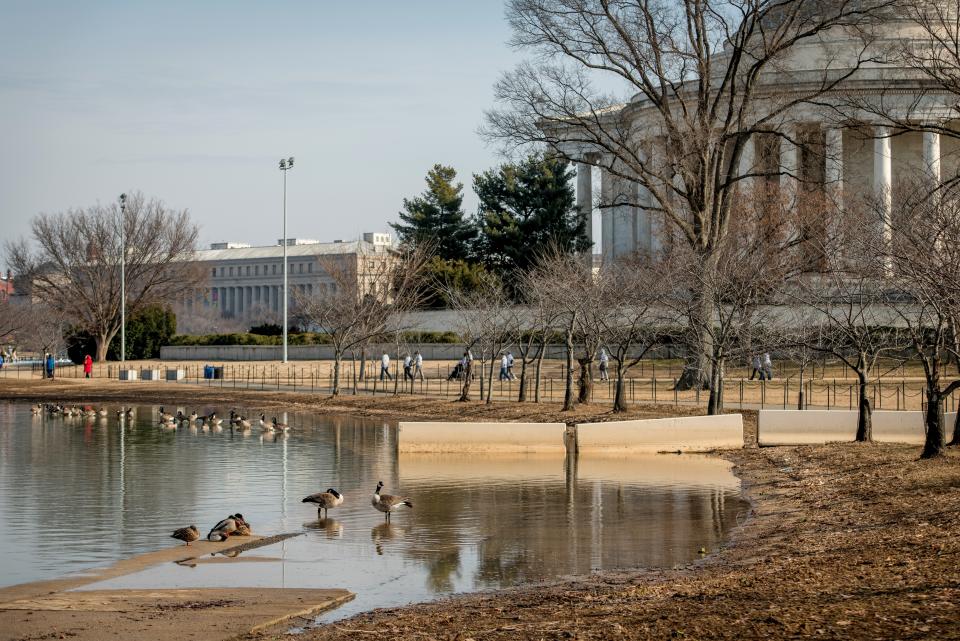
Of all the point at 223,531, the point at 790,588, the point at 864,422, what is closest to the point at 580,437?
the point at 864,422

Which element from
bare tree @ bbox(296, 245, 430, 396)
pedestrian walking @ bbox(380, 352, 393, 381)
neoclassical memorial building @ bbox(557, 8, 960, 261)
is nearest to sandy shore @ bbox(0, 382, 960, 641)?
bare tree @ bbox(296, 245, 430, 396)

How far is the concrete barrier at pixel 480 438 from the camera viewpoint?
2830 cm

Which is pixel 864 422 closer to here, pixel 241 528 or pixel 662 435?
pixel 662 435

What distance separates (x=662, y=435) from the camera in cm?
2912

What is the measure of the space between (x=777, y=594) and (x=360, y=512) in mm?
9788

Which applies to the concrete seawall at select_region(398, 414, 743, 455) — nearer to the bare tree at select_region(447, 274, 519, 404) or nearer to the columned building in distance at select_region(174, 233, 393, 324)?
the bare tree at select_region(447, 274, 519, 404)

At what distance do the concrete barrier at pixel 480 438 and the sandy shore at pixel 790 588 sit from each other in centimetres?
742

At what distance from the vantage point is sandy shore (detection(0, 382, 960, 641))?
421 inches

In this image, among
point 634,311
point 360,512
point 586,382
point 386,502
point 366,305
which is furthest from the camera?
point 366,305

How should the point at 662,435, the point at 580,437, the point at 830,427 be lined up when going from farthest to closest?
the point at 662,435 < the point at 580,437 < the point at 830,427

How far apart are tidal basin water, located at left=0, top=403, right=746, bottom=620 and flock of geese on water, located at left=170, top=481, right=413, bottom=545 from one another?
0.24m

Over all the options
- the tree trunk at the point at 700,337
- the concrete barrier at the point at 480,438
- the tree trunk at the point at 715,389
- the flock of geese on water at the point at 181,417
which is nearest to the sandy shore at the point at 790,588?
the concrete barrier at the point at 480,438

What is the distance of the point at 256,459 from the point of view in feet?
93.4

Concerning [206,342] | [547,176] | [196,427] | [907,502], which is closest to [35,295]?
[206,342]
